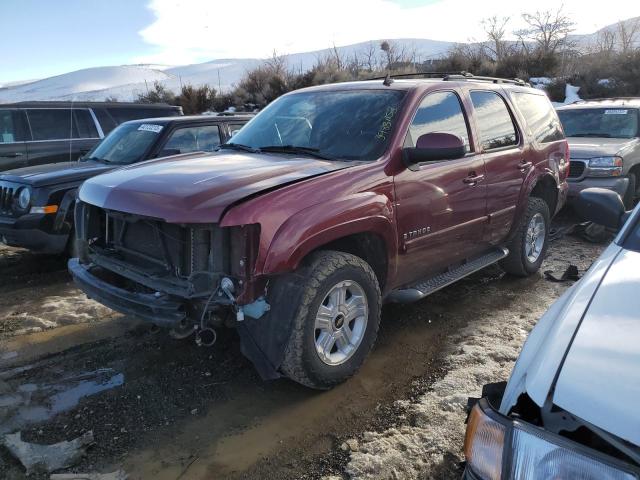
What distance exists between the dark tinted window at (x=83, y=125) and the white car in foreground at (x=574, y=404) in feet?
27.8

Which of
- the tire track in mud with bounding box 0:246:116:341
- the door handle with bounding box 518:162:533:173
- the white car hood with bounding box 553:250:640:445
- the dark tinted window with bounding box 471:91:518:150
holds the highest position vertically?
the dark tinted window with bounding box 471:91:518:150

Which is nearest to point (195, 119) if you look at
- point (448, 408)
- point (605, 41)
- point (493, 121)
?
point (493, 121)

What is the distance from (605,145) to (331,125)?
5767mm

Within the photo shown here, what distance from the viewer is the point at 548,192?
571 cm

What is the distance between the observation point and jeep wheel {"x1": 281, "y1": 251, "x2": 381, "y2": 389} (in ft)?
10.00

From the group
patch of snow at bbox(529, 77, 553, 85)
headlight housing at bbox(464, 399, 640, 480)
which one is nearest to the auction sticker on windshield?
headlight housing at bbox(464, 399, 640, 480)

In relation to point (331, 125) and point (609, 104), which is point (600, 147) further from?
point (331, 125)

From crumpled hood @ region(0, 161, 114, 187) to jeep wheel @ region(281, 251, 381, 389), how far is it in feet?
12.7

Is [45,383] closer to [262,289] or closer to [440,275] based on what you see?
[262,289]

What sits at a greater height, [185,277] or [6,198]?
[6,198]

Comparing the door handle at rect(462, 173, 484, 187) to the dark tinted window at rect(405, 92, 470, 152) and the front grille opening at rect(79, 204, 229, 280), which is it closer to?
the dark tinted window at rect(405, 92, 470, 152)

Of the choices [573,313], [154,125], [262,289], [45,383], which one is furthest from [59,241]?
[573,313]

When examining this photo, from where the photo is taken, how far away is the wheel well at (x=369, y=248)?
3510 mm

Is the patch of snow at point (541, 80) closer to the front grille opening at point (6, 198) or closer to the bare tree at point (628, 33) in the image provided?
the bare tree at point (628, 33)
